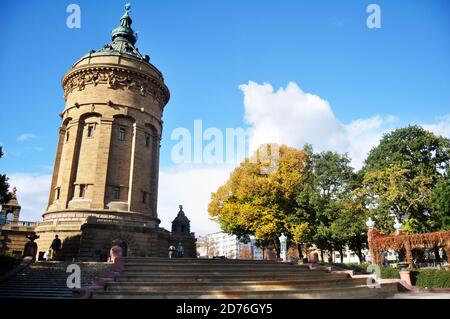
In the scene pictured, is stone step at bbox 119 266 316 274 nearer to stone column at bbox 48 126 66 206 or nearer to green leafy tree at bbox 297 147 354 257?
green leafy tree at bbox 297 147 354 257

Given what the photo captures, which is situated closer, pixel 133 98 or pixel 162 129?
pixel 133 98

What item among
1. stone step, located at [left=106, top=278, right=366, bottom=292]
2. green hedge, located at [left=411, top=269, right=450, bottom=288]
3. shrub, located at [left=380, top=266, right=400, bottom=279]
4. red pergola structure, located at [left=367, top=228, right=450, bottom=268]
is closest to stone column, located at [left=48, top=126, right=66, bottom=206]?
stone step, located at [left=106, top=278, right=366, bottom=292]

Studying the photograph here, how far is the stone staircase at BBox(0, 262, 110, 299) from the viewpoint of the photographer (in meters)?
15.6

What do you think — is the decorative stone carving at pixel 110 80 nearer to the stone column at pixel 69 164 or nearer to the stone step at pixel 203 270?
the stone column at pixel 69 164

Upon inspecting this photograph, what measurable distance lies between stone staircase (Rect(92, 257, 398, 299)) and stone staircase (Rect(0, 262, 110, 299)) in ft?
11.7

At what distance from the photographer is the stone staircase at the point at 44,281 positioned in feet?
51.3

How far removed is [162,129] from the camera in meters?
38.3

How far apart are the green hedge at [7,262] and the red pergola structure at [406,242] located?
2456 centimetres

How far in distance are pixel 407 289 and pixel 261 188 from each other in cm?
1755

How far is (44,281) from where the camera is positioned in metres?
18.1

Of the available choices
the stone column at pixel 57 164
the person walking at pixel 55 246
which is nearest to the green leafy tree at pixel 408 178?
the person walking at pixel 55 246

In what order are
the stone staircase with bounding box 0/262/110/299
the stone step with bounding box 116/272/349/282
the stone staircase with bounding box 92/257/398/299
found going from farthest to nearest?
the stone staircase with bounding box 0/262/110/299 → the stone step with bounding box 116/272/349/282 → the stone staircase with bounding box 92/257/398/299
